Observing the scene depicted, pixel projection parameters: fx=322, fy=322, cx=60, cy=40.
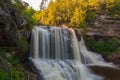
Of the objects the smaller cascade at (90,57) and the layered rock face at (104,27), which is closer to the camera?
the smaller cascade at (90,57)

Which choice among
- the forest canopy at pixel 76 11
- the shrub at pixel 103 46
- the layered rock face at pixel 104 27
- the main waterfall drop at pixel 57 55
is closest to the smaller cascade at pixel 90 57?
the main waterfall drop at pixel 57 55

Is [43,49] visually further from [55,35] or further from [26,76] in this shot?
[26,76]

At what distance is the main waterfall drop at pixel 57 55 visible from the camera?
39.2ft

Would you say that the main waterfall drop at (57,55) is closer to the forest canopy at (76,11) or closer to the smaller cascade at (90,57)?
the smaller cascade at (90,57)

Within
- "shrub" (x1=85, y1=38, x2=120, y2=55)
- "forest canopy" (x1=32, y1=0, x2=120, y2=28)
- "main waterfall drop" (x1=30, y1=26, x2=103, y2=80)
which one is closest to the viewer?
"main waterfall drop" (x1=30, y1=26, x2=103, y2=80)

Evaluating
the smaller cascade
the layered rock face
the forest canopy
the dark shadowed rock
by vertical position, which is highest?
the forest canopy

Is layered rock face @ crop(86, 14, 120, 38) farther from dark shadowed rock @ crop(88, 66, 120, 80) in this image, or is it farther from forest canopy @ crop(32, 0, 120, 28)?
dark shadowed rock @ crop(88, 66, 120, 80)

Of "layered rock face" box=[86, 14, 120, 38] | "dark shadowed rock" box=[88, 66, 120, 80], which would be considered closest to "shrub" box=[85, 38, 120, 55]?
"layered rock face" box=[86, 14, 120, 38]

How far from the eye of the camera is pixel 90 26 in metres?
19.0

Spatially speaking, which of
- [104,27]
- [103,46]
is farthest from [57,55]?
[104,27]

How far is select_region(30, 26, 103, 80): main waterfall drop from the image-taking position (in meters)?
11.9

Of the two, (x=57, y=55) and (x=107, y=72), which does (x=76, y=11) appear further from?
(x=107, y=72)

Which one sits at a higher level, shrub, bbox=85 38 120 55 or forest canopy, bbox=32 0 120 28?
forest canopy, bbox=32 0 120 28

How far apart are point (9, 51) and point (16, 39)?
5.09 feet
